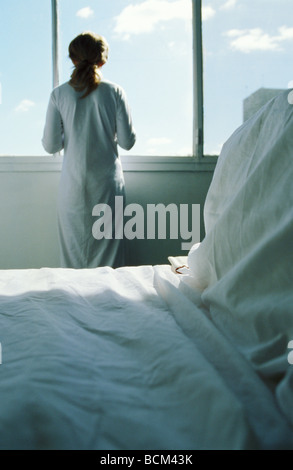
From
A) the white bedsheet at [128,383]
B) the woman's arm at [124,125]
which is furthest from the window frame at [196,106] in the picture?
the white bedsheet at [128,383]

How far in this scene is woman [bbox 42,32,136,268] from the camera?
1966 millimetres

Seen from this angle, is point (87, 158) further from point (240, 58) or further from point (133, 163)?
point (240, 58)

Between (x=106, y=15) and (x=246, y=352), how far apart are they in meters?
2.46

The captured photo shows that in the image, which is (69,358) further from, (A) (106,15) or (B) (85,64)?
(A) (106,15)

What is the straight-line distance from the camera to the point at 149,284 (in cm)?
90

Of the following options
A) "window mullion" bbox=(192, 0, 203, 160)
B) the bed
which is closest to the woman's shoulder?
"window mullion" bbox=(192, 0, 203, 160)

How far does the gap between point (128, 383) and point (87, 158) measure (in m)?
1.71

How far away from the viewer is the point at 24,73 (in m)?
2.35

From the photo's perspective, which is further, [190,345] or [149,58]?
[149,58]

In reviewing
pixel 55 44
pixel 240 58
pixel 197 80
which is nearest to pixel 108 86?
pixel 55 44

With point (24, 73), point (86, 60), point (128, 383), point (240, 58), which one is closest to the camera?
point (128, 383)

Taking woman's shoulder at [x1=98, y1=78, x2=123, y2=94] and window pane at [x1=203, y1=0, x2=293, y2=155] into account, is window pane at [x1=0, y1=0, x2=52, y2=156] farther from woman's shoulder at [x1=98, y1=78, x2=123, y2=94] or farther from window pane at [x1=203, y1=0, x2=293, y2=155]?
window pane at [x1=203, y1=0, x2=293, y2=155]

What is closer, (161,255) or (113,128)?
(113,128)
